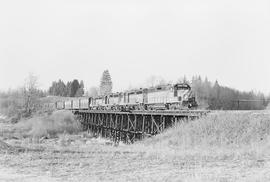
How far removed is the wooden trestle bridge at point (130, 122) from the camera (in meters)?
28.9

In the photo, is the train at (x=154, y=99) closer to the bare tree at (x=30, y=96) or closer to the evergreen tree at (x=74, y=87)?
the bare tree at (x=30, y=96)

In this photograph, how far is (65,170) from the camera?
41.0 ft

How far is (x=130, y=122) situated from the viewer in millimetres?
39406

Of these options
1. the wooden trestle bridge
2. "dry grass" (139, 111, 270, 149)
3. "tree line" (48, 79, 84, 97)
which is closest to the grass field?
"dry grass" (139, 111, 270, 149)

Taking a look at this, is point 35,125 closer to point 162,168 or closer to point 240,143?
point 240,143

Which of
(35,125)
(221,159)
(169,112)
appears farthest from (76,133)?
(221,159)

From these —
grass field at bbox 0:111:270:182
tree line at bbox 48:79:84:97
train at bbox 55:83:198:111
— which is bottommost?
grass field at bbox 0:111:270:182

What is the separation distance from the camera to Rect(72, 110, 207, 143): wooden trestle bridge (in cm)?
2887

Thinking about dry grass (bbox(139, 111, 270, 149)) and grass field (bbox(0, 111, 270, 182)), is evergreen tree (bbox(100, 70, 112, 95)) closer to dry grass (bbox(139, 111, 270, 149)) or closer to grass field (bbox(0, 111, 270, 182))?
dry grass (bbox(139, 111, 270, 149))

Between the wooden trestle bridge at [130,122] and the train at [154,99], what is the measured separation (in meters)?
1.89

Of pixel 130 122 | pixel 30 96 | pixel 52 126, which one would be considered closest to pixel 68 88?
pixel 30 96

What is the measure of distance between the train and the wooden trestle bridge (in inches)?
74.4

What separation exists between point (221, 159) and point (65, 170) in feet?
21.7

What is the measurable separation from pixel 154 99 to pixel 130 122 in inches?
144
